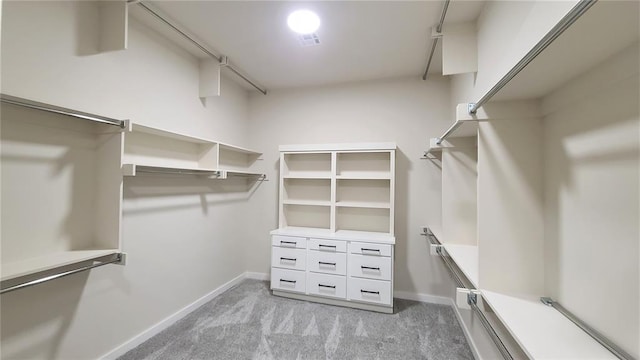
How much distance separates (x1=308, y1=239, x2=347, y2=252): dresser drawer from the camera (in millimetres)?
2682

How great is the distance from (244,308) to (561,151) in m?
2.85

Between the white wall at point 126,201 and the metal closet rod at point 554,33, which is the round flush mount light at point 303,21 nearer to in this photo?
the white wall at point 126,201

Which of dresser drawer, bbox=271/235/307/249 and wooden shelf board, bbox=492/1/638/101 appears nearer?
wooden shelf board, bbox=492/1/638/101

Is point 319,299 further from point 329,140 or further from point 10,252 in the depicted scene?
point 10,252

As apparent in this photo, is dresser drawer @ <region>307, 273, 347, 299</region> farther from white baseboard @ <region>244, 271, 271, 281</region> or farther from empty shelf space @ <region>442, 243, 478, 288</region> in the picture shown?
empty shelf space @ <region>442, 243, 478, 288</region>

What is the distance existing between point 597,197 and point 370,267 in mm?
1962

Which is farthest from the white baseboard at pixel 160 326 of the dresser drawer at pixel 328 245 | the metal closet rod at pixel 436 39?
the metal closet rod at pixel 436 39

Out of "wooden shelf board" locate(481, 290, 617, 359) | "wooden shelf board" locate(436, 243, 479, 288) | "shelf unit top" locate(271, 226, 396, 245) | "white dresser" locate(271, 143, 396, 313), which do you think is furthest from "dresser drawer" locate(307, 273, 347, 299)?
"wooden shelf board" locate(481, 290, 617, 359)

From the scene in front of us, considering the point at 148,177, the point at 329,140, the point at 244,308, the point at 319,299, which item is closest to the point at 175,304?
the point at 244,308

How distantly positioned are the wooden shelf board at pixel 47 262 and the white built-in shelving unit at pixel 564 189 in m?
2.15

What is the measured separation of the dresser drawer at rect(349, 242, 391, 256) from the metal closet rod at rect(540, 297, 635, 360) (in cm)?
151

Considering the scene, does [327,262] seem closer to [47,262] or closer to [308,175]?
[308,175]

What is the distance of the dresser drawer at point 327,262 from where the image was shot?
8.77 ft

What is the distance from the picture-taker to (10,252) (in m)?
1.34
